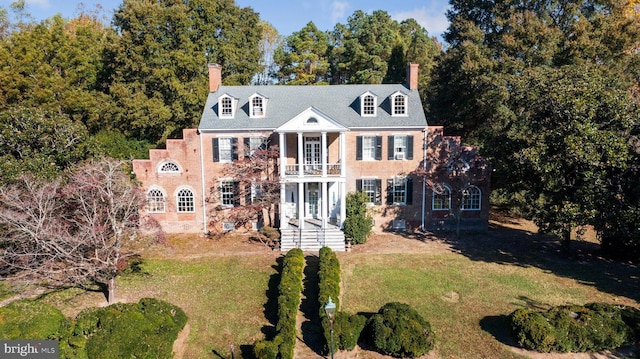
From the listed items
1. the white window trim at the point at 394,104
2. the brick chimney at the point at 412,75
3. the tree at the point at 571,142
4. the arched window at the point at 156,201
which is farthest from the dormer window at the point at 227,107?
the tree at the point at 571,142

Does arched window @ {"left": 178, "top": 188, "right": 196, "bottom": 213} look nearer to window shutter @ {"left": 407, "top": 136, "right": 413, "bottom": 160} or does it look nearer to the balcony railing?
the balcony railing

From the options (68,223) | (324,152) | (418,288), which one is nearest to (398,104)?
(324,152)

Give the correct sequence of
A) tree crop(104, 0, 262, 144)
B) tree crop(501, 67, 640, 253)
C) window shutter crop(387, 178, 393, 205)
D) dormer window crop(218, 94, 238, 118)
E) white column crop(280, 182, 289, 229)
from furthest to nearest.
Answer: tree crop(104, 0, 262, 144) → window shutter crop(387, 178, 393, 205) → dormer window crop(218, 94, 238, 118) → white column crop(280, 182, 289, 229) → tree crop(501, 67, 640, 253)

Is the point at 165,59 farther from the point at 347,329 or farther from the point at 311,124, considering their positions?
the point at 347,329

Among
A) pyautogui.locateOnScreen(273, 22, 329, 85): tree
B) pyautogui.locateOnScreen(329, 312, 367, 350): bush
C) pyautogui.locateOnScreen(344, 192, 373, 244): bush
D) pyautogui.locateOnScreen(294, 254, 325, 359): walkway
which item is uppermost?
pyautogui.locateOnScreen(273, 22, 329, 85): tree

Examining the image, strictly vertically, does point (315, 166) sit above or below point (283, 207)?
above

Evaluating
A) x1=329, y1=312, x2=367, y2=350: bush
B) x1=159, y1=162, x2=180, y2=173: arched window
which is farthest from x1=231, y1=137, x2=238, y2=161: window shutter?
x1=329, y1=312, x2=367, y2=350: bush

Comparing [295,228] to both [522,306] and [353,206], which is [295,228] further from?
[522,306]
